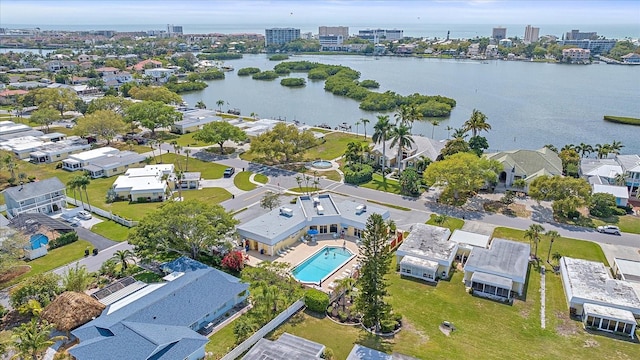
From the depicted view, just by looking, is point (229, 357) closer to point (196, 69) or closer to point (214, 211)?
point (214, 211)

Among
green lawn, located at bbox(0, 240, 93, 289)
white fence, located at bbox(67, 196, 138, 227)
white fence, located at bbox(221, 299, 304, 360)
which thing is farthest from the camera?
white fence, located at bbox(67, 196, 138, 227)

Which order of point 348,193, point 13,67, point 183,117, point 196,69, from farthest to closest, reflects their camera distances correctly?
point 196,69, point 13,67, point 183,117, point 348,193

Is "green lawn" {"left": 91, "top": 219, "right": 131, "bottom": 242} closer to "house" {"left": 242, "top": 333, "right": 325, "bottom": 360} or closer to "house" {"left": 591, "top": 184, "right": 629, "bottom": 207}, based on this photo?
"house" {"left": 242, "top": 333, "right": 325, "bottom": 360}

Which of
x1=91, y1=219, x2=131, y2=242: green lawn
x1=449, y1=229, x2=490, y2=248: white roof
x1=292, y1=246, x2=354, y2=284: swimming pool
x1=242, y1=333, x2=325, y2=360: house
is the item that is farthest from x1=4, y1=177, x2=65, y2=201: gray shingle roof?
x1=449, y1=229, x2=490, y2=248: white roof

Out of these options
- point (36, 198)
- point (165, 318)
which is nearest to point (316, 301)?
point (165, 318)

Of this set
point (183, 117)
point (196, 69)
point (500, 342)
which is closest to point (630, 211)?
point (500, 342)

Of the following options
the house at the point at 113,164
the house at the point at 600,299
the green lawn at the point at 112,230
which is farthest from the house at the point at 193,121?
the house at the point at 600,299

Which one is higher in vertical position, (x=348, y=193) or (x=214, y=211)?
(x=214, y=211)
